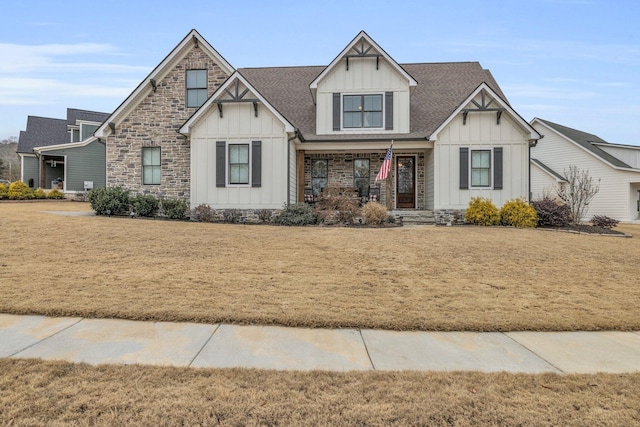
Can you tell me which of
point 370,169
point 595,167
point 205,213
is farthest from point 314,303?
point 595,167

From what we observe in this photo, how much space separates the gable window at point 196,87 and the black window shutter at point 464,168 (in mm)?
11699

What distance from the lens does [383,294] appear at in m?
5.22

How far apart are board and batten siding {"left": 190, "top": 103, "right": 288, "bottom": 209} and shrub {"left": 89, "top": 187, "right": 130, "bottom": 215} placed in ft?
10.7

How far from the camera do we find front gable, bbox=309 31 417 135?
15.8 meters

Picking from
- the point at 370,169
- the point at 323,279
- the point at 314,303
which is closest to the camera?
the point at 314,303

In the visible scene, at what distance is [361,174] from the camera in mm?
17328

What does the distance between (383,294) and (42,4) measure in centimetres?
1907

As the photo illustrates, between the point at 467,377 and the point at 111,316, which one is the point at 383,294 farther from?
the point at 111,316

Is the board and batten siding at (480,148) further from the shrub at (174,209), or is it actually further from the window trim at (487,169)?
the shrub at (174,209)

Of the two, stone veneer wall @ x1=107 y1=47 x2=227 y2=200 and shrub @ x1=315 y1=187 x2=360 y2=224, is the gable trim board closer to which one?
stone veneer wall @ x1=107 y1=47 x2=227 y2=200

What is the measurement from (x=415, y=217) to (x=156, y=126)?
12.3 m

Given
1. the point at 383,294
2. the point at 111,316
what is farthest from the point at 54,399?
the point at 383,294

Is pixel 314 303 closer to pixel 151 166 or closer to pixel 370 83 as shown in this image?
pixel 370 83

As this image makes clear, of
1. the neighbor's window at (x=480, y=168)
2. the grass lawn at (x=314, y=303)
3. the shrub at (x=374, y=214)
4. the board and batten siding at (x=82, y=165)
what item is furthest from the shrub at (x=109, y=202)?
the neighbor's window at (x=480, y=168)
